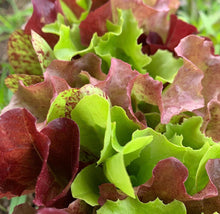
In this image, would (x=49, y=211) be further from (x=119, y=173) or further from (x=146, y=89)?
(x=146, y=89)

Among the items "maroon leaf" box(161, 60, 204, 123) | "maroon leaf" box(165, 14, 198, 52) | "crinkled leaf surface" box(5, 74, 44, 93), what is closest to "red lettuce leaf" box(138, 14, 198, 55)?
"maroon leaf" box(165, 14, 198, 52)

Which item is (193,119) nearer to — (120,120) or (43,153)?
(120,120)

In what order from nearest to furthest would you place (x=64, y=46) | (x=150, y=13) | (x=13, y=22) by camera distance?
(x=64, y=46) → (x=150, y=13) → (x=13, y=22)

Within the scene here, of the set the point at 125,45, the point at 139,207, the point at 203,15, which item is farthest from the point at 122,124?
the point at 203,15

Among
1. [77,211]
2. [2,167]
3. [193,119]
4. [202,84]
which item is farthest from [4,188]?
[202,84]

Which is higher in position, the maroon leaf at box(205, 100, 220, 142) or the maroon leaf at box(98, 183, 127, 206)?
the maroon leaf at box(205, 100, 220, 142)

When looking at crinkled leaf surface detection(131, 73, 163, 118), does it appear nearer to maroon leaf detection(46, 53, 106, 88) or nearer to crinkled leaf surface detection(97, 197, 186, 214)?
→ maroon leaf detection(46, 53, 106, 88)
